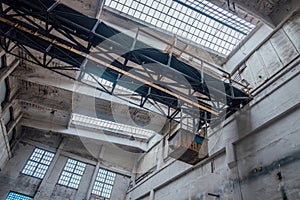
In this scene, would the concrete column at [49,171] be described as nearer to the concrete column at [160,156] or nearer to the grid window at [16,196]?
the grid window at [16,196]

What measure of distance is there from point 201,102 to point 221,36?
6396 mm

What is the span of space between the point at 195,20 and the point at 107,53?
7332 millimetres

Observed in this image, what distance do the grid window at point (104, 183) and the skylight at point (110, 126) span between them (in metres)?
4.33

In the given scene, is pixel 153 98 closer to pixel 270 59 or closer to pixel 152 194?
pixel 270 59

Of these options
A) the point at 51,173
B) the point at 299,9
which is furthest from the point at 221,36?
the point at 51,173

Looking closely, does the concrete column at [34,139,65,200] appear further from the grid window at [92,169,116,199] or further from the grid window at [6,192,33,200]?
the grid window at [92,169,116,199]

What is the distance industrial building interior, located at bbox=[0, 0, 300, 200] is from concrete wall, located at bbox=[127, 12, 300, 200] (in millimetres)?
43

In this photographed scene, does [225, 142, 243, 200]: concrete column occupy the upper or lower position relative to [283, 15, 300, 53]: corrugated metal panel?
lower

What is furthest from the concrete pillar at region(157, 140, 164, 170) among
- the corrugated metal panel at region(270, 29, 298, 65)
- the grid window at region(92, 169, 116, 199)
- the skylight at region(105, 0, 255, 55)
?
the corrugated metal panel at region(270, 29, 298, 65)

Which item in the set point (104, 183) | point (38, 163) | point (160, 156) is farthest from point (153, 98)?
point (38, 163)

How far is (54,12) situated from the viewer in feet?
24.6

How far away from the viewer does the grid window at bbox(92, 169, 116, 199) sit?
19388 mm

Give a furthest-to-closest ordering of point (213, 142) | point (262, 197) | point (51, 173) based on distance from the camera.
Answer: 1. point (51, 173)
2. point (213, 142)
3. point (262, 197)

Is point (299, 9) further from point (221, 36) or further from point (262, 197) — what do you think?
point (262, 197)
